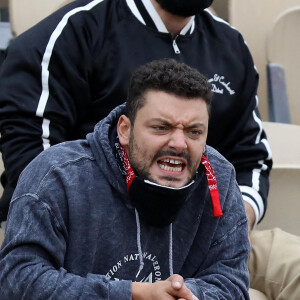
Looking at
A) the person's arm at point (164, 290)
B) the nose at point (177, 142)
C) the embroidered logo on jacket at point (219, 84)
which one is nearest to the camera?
the person's arm at point (164, 290)

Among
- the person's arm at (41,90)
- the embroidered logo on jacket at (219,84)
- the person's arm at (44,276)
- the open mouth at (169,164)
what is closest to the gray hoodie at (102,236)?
the person's arm at (44,276)

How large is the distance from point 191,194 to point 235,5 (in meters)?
1.69

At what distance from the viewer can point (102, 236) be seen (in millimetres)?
2062

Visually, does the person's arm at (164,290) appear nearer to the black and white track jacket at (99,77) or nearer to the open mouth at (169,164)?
the open mouth at (169,164)

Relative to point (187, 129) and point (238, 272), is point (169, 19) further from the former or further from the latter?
point (238, 272)

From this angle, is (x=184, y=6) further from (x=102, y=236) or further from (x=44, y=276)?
(x=44, y=276)

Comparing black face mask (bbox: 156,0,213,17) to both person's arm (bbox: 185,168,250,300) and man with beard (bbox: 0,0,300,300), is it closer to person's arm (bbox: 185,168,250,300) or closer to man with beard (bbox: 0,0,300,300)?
man with beard (bbox: 0,0,300,300)

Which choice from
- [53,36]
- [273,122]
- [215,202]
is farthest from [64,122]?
[273,122]

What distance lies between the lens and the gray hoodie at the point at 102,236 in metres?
1.94

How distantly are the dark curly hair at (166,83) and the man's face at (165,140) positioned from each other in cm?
2

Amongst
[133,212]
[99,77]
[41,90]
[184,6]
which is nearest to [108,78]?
[99,77]

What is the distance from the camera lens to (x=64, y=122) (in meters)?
2.60

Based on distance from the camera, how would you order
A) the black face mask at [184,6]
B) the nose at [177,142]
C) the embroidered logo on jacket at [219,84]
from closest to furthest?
the nose at [177,142]
the black face mask at [184,6]
the embroidered logo on jacket at [219,84]

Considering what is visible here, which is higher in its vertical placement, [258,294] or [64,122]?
[64,122]
